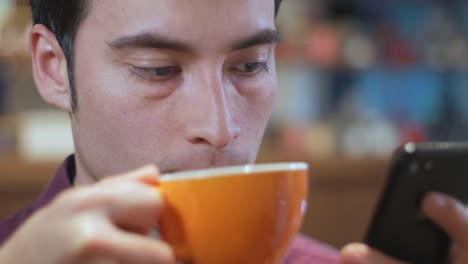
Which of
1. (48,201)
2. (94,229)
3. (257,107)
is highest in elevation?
(94,229)

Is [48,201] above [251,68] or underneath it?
underneath

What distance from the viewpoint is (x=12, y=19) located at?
295cm

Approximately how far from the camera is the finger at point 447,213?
645mm

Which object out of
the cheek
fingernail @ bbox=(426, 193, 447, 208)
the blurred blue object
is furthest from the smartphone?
the blurred blue object

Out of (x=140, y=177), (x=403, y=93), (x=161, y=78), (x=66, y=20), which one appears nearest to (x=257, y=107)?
(x=161, y=78)

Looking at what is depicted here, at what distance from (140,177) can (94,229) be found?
7 cm

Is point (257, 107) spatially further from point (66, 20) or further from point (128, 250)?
point (128, 250)

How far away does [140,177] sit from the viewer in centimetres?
57

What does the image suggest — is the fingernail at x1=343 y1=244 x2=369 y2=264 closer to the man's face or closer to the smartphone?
the smartphone

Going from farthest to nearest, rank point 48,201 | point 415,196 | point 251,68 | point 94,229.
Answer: point 48,201 < point 251,68 < point 415,196 < point 94,229

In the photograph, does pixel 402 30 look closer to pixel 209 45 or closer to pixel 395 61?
pixel 395 61

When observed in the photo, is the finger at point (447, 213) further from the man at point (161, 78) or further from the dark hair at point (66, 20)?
the dark hair at point (66, 20)

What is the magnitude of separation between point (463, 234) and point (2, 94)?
272 centimetres

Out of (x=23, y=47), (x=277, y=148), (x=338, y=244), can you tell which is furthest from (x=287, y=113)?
(x=23, y=47)
